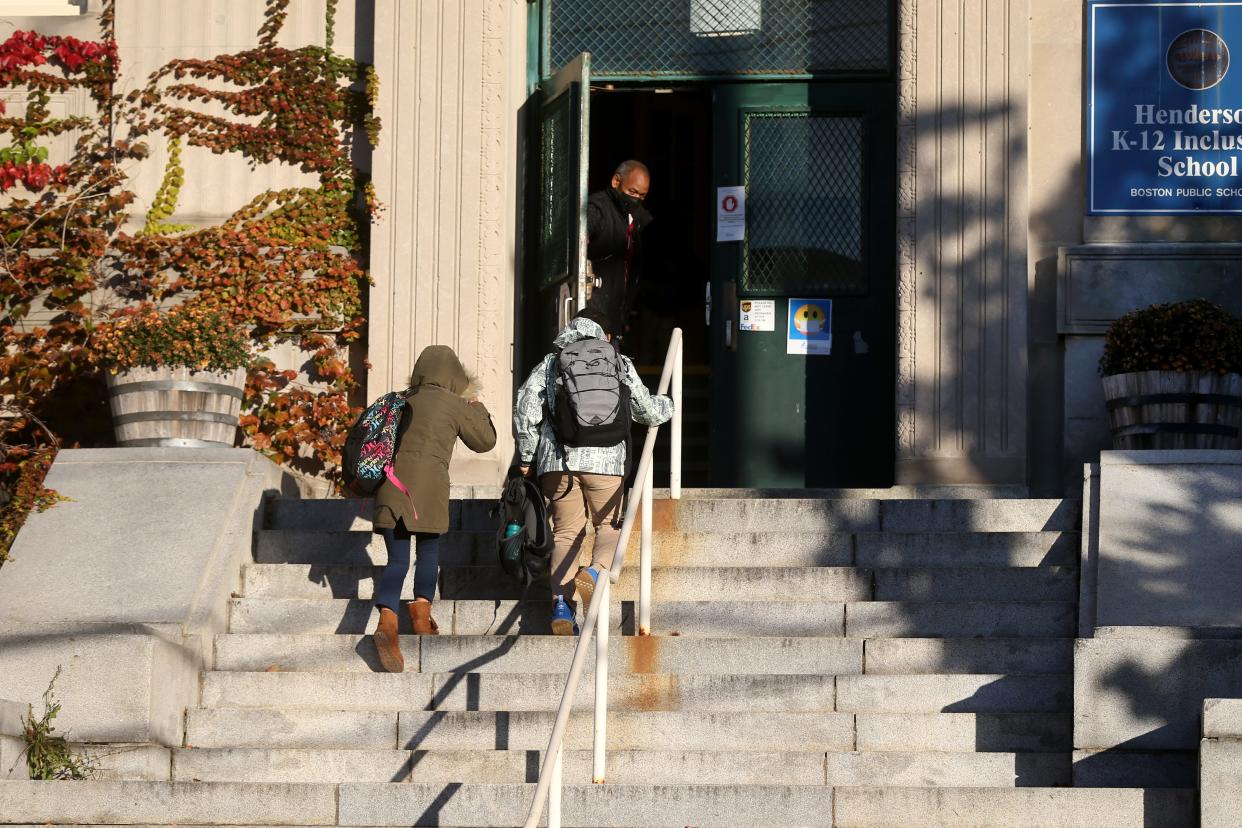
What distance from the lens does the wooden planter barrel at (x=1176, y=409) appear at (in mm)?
10133

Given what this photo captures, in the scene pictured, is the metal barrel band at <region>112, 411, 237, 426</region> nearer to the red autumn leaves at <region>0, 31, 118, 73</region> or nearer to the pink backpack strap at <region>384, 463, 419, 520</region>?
the pink backpack strap at <region>384, 463, 419, 520</region>

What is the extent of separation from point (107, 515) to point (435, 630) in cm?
167

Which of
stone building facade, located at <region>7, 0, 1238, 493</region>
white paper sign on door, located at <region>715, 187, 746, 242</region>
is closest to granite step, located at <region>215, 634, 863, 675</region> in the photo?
stone building facade, located at <region>7, 0, 1238, 493</region>

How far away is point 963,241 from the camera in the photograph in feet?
38.3

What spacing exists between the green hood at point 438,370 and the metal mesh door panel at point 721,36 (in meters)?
3.56

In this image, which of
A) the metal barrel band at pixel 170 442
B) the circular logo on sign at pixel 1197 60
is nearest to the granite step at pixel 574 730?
the metal barrel band at pixel 170 442

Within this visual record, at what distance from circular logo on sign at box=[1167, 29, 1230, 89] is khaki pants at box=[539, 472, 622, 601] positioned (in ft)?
14.9

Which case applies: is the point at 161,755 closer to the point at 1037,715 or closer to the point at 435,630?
the point at 435,630

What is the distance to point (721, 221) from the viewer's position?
12422 mm

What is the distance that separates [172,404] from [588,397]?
2.42 meters

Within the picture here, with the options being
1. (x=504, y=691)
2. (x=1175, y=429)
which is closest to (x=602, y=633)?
(x=504, y=691)

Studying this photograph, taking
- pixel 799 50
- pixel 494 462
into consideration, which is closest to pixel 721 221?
pixel 799 50

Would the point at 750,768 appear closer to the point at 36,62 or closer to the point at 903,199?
the point at 903,199

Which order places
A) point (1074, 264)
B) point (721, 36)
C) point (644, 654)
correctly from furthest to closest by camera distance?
point (721, 36), point (1074, 264), point (644, 654)
